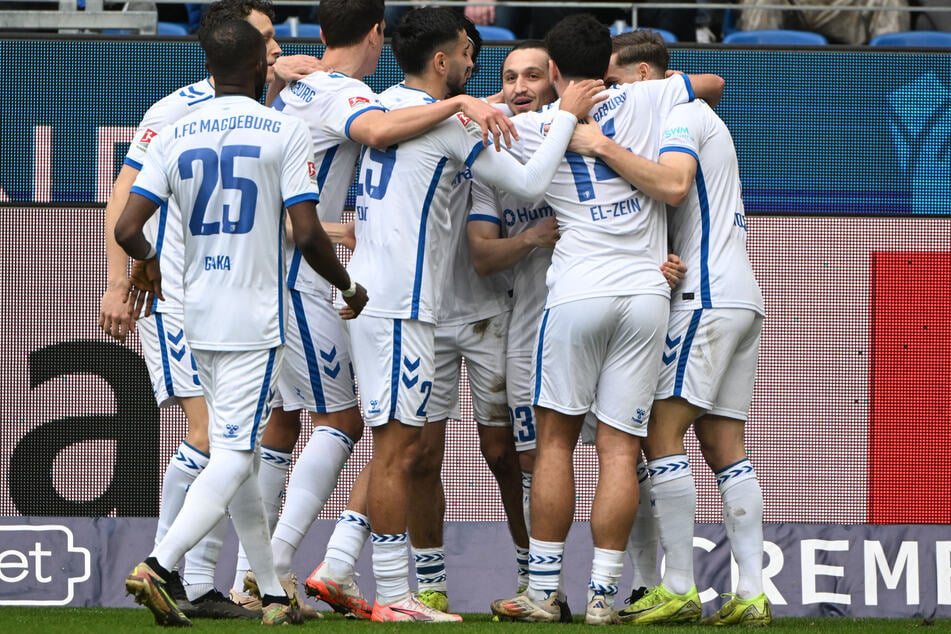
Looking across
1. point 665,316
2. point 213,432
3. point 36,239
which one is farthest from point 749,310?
point 36,239

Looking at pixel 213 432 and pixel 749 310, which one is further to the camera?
pixel 749 310

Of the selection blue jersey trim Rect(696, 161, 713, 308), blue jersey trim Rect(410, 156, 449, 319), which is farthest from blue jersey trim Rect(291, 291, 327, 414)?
blue jersey trim Rect(696, 161, 713, 308)

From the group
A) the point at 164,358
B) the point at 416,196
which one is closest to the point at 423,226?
the point at 416,196

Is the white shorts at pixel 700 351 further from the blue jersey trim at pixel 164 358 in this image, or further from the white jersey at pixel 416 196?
the blue jersey trim at pixel 164 358

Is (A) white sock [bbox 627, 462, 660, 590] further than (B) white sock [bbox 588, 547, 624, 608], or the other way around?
(A) white sock [bbox 627, 462, 660, 590]

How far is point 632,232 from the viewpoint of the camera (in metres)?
4.96

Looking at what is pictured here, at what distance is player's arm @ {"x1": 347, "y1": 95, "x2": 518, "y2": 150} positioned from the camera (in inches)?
185

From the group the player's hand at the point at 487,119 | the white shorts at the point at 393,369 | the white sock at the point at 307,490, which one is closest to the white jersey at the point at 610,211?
the player's hand at the point at 487,119

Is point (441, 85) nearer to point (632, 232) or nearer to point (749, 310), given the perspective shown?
point (632, 232)

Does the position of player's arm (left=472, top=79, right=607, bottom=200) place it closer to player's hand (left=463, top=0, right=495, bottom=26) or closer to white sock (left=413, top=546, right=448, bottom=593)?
white sock (left=413, top=546, right=448, bottom=593)

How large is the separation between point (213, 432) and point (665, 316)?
171 centimetres

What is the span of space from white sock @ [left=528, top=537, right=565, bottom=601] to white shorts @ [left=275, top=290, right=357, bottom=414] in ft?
3.15

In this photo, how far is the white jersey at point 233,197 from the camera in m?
4.39

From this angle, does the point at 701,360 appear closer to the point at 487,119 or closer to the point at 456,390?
the point at 456,390
